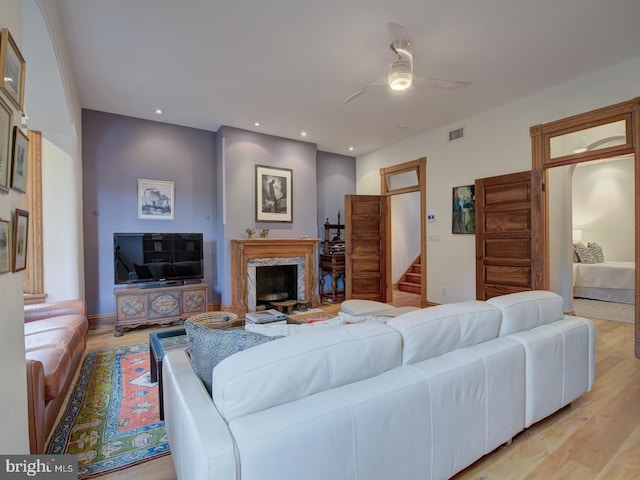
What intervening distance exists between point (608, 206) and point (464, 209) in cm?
467

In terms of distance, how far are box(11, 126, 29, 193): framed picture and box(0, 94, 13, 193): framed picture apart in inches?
1.8

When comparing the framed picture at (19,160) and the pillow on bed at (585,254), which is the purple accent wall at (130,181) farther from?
the pillow on bed at (585,254)

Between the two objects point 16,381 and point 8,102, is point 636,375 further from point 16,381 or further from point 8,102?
point 8,102

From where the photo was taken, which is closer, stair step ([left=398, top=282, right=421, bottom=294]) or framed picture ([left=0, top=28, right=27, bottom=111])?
framed picture ([left=0, top=28, right=27, bottom=111])

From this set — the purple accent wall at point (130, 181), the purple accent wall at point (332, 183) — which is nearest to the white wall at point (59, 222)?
the purple accent wall at point (130, 181)

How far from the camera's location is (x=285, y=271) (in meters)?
5.32

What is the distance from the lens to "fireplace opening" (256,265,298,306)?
16.5ft

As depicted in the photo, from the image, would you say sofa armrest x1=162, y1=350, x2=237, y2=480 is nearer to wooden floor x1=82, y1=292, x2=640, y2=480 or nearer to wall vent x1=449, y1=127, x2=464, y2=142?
wooden floor x1=82, y1=292, x2=640, y2=480

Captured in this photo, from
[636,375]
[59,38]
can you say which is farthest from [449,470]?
[59,38]

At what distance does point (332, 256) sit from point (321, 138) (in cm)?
213

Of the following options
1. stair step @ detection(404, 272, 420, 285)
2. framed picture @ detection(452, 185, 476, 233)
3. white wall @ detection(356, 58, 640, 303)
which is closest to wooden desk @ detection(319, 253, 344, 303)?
white wall @ detection(356, 58, 640, 303)

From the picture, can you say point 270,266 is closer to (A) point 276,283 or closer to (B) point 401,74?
(A) point 276,283

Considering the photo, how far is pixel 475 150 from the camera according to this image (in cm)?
448

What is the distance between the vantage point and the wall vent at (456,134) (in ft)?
15.3
